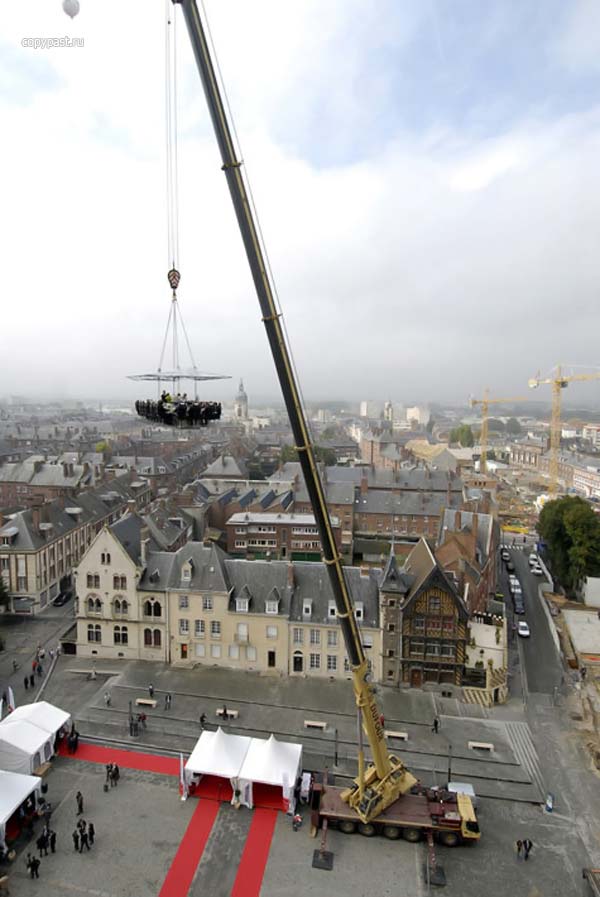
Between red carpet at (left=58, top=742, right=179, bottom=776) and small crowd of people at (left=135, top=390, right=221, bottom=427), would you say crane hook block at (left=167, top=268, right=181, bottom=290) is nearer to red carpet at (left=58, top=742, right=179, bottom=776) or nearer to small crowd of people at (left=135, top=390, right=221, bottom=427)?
small crowd of people at (left=135, top=390, right=221, bottom=427)

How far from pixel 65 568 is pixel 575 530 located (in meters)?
56.7

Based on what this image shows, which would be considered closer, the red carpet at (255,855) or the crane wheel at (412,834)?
the red carpet at (255,855)

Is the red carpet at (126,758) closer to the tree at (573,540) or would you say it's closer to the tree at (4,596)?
the tree at (4,596)

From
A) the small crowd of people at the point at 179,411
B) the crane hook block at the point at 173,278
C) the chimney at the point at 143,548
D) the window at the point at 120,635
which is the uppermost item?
the crane hook block at the point at 173,278

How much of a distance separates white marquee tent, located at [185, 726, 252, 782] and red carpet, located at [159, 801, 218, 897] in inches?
65.2

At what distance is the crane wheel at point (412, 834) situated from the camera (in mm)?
25484

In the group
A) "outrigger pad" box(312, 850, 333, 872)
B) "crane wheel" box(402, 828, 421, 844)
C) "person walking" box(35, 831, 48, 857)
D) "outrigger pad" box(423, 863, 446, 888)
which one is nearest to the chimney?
"person walking" box(35, 831, 48, 857)

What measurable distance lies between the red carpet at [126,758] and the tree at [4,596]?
874 inches

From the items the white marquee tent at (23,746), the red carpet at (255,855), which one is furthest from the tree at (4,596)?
the red carpet at (255,855)

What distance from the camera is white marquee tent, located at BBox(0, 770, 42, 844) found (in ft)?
78.2

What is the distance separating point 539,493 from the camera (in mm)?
144500

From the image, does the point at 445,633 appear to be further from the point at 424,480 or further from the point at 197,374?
the point at 424,480

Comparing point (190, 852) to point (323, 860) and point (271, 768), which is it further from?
point (323, 860)

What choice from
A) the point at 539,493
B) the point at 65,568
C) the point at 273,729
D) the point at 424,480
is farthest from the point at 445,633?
the point at 539,493
